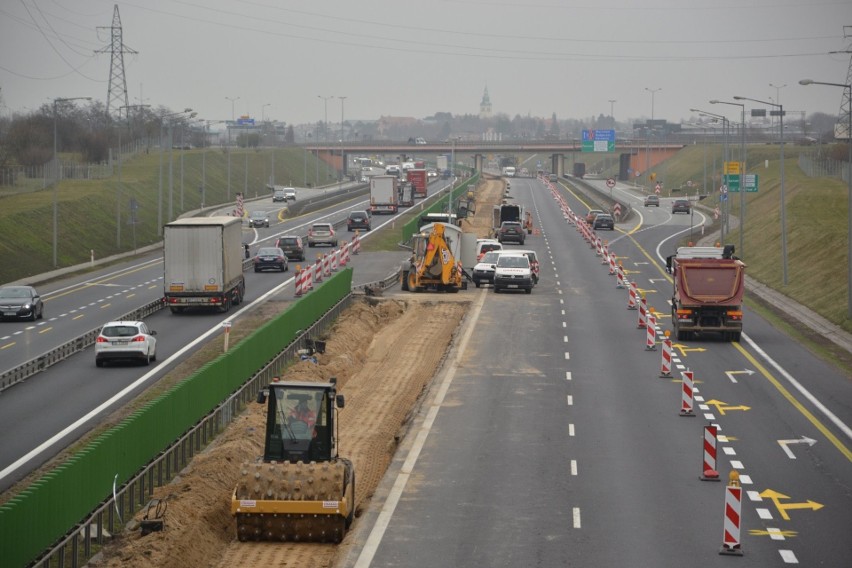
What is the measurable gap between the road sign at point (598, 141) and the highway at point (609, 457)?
13793cm

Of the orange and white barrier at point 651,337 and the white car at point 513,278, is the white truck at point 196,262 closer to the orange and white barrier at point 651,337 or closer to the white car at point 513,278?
the white car at point 513,278

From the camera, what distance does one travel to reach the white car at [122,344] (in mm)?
38438

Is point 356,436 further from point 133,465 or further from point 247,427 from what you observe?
point 133,465

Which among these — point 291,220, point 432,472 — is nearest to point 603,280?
point 432,472

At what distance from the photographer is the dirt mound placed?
20344 mm

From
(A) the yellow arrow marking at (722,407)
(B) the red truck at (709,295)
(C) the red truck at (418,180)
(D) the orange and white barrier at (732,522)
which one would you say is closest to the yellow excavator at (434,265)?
(B) the red truck at (709,295)

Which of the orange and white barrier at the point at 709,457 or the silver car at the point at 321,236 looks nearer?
the orange and white barrier at the point at 709,457

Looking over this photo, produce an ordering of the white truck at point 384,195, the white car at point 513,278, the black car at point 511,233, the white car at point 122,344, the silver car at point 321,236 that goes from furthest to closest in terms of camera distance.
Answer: the white truck at point 384,195 < the black car at point 511,233 < the silver car at point 321,236 < the white car at point 513,278 < the white car at point 122,344

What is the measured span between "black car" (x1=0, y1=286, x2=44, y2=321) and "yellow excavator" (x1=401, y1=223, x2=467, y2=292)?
15815mm

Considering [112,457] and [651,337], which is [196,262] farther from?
[112,457]

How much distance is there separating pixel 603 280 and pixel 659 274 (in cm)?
559

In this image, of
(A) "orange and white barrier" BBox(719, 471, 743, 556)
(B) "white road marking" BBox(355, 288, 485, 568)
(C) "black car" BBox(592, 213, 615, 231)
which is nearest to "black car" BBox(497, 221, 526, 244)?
(C) "black car" BBox(592, 213, 615, 231)

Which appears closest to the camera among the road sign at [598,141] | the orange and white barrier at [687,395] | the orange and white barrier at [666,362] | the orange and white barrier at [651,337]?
the orange and white barrier at [687,395]

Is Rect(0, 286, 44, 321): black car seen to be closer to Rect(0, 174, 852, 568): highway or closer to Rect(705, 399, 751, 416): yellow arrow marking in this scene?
Rect(0, 174, 852, 568): highway
